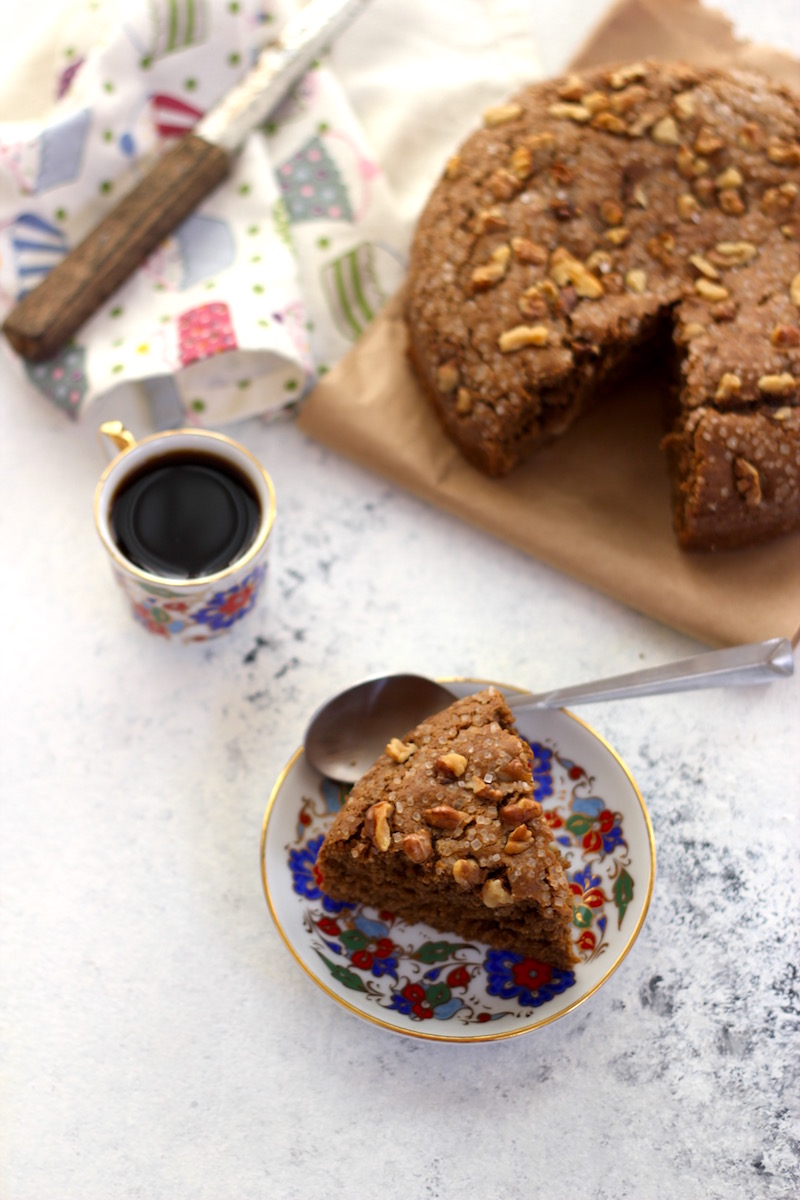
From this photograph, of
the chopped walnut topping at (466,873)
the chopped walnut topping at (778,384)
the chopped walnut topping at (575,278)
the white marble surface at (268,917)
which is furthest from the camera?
the chopped walnut topping at (575,278)

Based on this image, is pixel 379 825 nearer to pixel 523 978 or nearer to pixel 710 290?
pixel 523 978

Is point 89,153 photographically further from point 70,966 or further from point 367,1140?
point 367,1140

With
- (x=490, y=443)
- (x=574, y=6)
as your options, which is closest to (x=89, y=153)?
(x=490, y=443)

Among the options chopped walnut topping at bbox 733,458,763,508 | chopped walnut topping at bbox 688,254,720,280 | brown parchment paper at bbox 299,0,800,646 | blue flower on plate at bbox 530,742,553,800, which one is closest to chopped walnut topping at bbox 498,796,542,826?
blue flower on plate at bbox 530,742,553,800

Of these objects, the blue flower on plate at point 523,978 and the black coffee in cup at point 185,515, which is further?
the black coffee in cup at point 185,515

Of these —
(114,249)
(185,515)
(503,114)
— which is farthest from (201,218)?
(185,515)

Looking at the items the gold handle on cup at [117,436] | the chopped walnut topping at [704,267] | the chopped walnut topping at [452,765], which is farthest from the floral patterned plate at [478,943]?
the chopped walnut topping at [704,267]

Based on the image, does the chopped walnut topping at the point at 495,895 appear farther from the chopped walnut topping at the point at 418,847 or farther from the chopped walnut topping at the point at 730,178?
the chopped walnut topping at the point at 730,178

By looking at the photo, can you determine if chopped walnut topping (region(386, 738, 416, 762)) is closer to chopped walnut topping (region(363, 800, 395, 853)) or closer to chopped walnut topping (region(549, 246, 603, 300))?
chopped walnut topping (region(363, 800, 395, 853))
